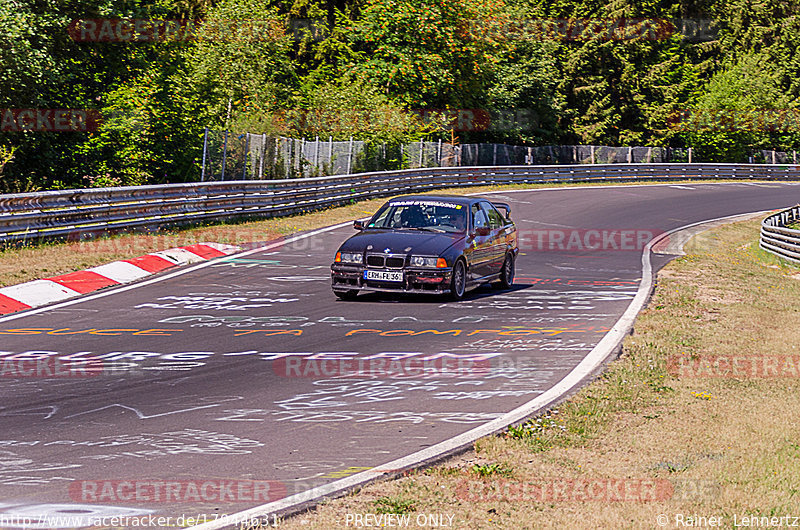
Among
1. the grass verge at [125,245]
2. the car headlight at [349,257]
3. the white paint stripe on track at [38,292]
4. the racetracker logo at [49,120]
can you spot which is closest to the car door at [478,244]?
the car headlight at [349,257]

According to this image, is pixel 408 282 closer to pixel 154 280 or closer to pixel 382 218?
pixel 382 218

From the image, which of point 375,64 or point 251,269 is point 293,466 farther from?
point 375,64

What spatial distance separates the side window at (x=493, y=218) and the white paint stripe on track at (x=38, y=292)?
6.70 m

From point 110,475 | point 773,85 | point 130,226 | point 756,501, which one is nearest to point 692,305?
point 756,501

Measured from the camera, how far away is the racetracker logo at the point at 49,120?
2544 centimetres

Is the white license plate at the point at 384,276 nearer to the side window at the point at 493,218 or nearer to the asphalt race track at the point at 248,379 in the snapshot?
the asphalt race track at the point at 248,379

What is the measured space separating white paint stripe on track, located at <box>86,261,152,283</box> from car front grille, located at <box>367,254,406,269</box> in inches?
170

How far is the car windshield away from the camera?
48.9 ft

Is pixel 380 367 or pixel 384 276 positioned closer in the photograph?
pixel 380 367

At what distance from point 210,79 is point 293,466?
127 ft

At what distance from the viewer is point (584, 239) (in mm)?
25875

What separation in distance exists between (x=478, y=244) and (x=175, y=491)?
9.90m

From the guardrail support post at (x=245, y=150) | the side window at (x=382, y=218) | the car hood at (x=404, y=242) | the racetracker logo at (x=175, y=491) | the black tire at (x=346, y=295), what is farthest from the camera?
the guardrail support post at (x=245, y=150)

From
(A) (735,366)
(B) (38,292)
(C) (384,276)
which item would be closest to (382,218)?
(C) (384,276)
